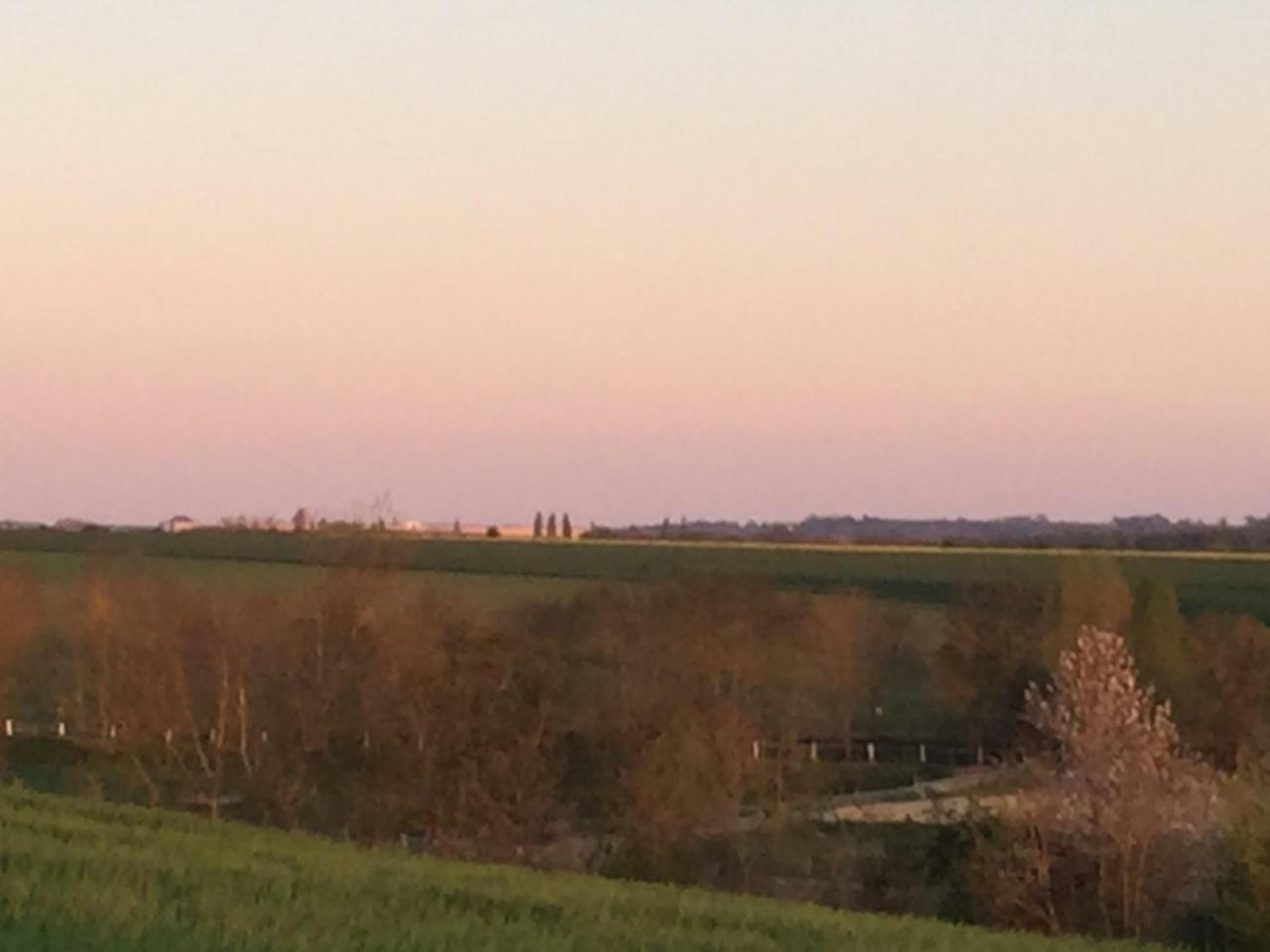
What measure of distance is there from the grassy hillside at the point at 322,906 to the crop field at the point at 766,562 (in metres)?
53.6

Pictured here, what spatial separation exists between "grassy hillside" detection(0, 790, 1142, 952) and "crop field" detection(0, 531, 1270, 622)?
176 ft

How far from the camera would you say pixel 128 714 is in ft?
170

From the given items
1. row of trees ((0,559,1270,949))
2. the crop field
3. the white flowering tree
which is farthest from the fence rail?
the white flowering tree

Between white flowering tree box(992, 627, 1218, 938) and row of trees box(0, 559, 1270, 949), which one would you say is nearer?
white flowering tree box(992, 627, 1218, 938)

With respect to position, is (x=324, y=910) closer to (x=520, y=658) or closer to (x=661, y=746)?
(x=661, y=746)

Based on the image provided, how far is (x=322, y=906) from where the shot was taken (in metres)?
12.6

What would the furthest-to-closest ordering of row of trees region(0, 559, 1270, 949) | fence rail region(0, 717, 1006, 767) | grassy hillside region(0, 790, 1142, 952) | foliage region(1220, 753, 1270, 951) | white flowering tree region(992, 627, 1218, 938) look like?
fence rail region(0, 717, 1006, 767)
row of trees region(0, 559, 1270, 949)
white flowering tree region(992, 627, 1218, 938)
foliage region(1220, 753, 1270, 951)
grassy hillside region(0, 790, 1142, 952)

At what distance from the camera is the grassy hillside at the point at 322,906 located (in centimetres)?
1094

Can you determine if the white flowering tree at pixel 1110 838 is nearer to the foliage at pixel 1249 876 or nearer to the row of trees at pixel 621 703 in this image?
the row of trees at pixel 621 703

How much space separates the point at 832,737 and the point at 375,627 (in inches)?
1011

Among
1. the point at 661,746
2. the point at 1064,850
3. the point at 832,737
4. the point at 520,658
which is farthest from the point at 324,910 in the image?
the point at 832,737

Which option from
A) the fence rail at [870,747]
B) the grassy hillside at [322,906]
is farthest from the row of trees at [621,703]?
the grassy hillside at [322,906]

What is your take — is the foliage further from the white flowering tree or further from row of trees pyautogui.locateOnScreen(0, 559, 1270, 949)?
the white flowering tree

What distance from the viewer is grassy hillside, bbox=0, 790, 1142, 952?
10938 mm
